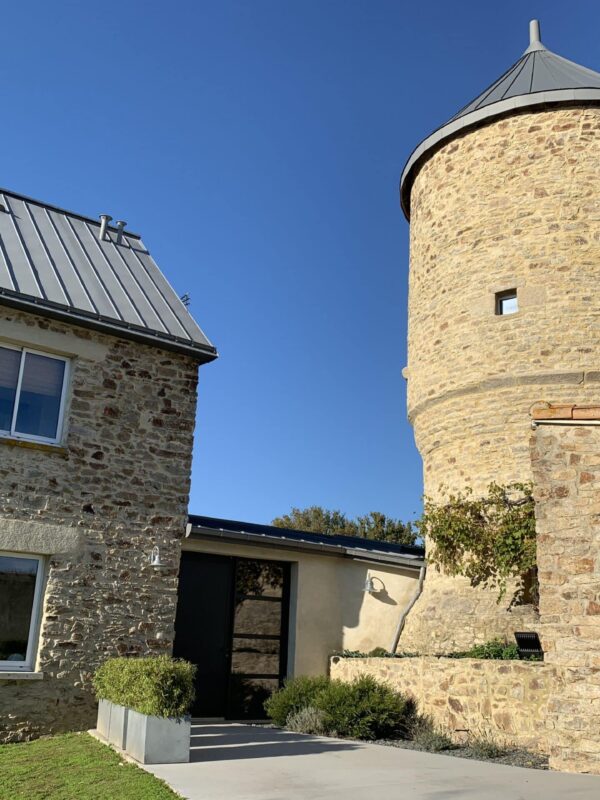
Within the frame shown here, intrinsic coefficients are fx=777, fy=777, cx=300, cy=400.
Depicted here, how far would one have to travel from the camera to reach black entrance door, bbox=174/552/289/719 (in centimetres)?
1260

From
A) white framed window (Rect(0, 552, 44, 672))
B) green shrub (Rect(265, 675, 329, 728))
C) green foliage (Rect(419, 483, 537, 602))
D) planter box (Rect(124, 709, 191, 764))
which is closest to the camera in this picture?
planter box (Rect(124, 709, 191, 764))

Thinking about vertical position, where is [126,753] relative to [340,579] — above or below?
below

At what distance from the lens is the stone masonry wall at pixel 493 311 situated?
13680 mm

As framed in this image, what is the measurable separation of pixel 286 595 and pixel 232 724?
2.38 m

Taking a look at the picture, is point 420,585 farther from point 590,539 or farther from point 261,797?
point 261,797

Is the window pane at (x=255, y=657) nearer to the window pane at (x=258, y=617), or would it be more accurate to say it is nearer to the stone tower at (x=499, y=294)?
the window pane at (x=258, y=617)

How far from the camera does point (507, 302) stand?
1458 cm

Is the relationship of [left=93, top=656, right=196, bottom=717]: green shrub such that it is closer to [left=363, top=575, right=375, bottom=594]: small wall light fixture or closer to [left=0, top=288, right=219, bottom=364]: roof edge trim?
[left=0, top=288, right=219, bottom=364]: roof edge trim

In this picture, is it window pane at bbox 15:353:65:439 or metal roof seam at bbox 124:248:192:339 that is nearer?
window pane at bbox 15:353:65:439

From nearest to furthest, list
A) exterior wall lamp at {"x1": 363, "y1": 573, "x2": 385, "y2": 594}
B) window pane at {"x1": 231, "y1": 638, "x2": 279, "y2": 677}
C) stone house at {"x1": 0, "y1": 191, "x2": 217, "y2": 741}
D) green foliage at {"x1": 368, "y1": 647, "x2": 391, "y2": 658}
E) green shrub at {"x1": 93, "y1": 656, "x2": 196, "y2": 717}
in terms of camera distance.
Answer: green shrub at {"x1": 93, "y1": 656, "x2": 196, "y2": 717}, stone house at {"x1": 0, "y1": 191, "x2": 217, "y2": 741}, green foliage at {"x1": 368, "y1": 647, "x2": 391, "y2": 658}, window pane at {"x1": 231, "y1": 638, "x2": 279, "y2": 677}, exterior wall lamp at {"x1": 363, "y1": 573, "x2": 385, "y2": 594}

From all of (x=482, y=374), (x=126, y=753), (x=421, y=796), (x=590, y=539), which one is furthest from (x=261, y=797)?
(x=482, y=374)

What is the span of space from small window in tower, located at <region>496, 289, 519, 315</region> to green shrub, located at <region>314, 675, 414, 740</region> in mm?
7212

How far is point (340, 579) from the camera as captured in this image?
14266mm

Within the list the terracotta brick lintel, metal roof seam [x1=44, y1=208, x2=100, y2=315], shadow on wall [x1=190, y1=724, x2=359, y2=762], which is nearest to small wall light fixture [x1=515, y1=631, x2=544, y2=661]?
shadow on wall [x1=190, y1=724, x2=359, y2=762]
